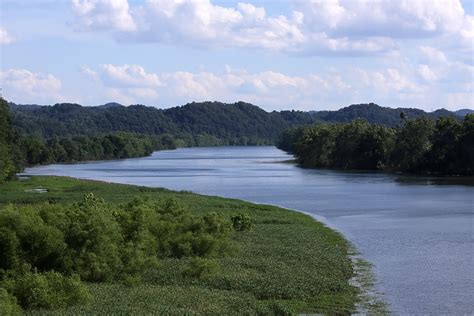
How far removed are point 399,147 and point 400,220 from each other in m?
79.5

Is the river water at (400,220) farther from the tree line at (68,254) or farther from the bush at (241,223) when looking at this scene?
the tree line at (68,254)

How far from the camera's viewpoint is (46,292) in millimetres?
23688

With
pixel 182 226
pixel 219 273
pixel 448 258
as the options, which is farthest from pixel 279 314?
pixel 448 258

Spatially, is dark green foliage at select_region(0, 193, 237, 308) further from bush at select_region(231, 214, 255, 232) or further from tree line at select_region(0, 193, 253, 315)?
bush at select_region(231, 214, 255, 232)

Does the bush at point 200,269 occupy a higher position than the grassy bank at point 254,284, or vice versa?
the bush at point 200,269

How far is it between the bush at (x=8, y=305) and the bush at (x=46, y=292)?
31.6 inches

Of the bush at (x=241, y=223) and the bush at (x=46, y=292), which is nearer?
the bush at (x=46, y=292)

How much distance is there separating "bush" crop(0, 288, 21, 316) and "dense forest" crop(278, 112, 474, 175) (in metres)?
102

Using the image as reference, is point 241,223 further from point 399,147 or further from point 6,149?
point 399,147

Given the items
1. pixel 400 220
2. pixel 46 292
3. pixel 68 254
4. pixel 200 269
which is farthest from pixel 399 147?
pixel 46 292

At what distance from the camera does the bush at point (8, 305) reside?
2058 centimetres

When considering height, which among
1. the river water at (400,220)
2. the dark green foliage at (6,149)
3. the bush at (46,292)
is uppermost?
the dark green foliage at (6,149)

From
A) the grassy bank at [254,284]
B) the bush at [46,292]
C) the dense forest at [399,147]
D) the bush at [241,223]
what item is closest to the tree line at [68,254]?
the bush at [46,292]

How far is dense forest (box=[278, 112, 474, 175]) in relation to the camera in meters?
119
